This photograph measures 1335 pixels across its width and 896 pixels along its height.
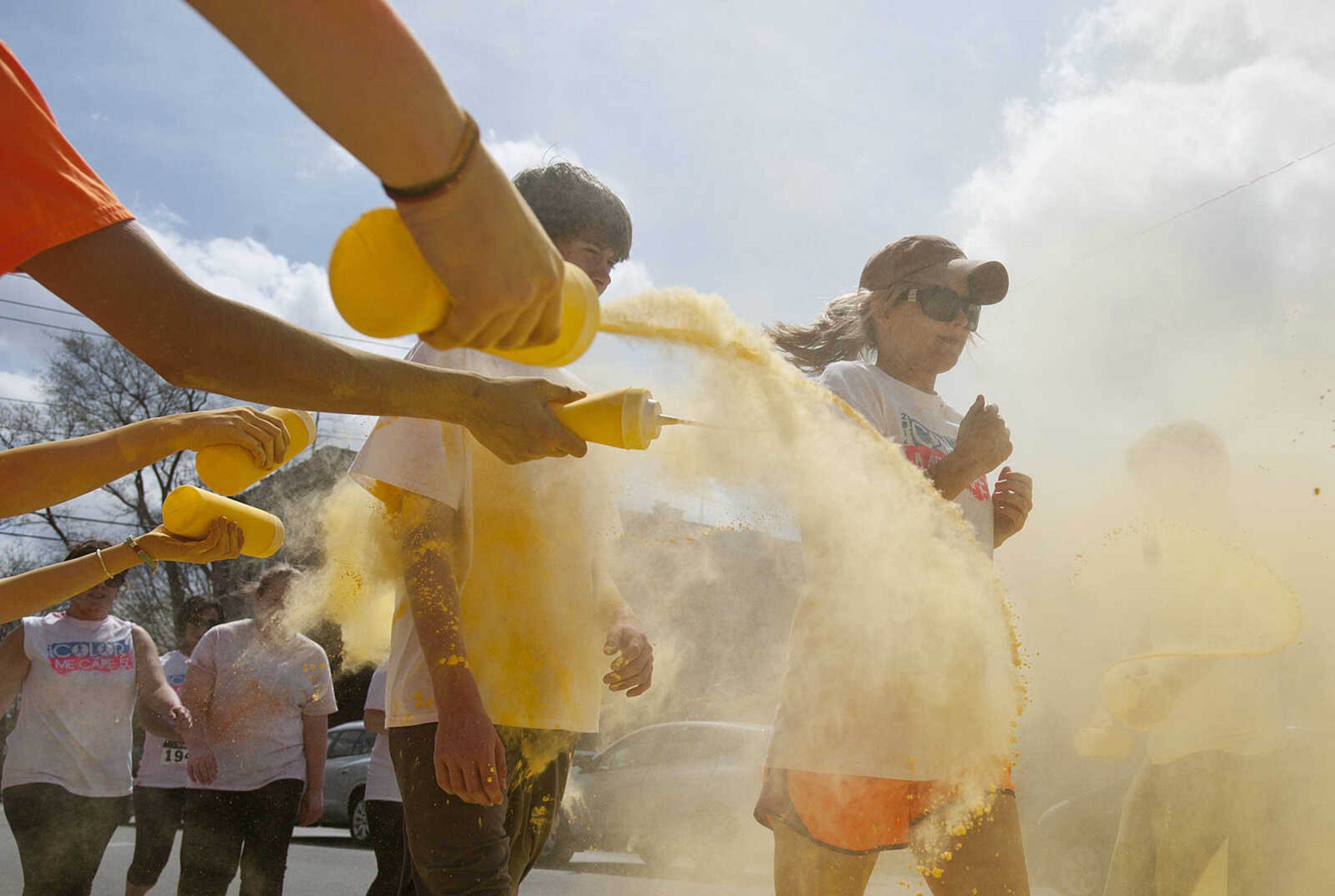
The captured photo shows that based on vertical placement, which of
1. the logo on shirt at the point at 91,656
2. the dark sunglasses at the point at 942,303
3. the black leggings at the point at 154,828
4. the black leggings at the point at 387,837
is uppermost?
the dark sunglasses at the point at 942,303

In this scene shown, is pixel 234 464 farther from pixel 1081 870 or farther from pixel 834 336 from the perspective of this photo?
pixel 1081 870

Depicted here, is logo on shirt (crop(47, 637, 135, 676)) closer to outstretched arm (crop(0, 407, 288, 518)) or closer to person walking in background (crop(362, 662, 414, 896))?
person walking in background (crop(362, 662, 414, 896))

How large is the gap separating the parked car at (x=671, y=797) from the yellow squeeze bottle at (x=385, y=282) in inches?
72.4

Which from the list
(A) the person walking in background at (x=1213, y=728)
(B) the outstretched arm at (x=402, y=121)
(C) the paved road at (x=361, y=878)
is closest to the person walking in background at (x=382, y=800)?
(C) the paved road at (x=361, y=878)

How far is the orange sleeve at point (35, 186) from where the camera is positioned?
1338 mm

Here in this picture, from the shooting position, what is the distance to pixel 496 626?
7.38 feet

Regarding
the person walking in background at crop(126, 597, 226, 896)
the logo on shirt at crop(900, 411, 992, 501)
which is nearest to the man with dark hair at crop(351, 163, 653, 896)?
the logo on shirt at crop(900, 411, 992, 501)

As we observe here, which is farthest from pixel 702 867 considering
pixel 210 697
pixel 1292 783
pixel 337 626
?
pixel 210 697

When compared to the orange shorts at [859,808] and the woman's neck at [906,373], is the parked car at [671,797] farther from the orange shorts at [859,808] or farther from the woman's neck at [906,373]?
the woman's neck at [906,373]

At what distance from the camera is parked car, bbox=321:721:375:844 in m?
12.3

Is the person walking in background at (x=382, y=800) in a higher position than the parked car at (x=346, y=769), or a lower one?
higher

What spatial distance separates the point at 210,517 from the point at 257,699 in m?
3.04

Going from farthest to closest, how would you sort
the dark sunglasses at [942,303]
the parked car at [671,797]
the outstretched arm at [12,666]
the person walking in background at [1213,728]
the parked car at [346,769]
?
1. the parked car at [346,769]
2. the outstretched arm at [12,666]
3. the parked car at [671,797]
4. the person walking in background at [1213,728]
5. the dark sunglasses at [942,303]

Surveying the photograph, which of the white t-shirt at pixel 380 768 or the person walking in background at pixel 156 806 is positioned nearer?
the white t-shirt at pixel 380 768
